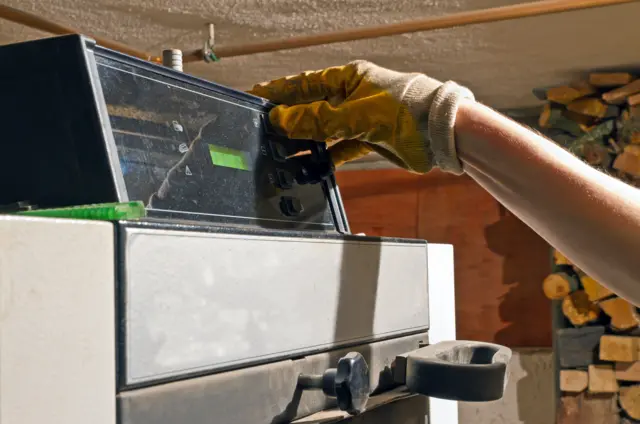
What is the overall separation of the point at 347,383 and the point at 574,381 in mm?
1777

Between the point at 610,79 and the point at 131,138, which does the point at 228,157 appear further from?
the point at 610,79

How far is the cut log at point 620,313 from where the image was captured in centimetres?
201

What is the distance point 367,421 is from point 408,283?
0.19 meters

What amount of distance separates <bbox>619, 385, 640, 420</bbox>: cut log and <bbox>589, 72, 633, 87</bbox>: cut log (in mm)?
944

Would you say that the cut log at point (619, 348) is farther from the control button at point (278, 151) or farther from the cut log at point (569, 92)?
the control button at point (278, 151)

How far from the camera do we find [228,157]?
0.66 meters

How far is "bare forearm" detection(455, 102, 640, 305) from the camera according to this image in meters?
0.60

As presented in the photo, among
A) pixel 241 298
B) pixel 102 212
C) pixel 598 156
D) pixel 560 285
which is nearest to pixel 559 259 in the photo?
pixel 560 285

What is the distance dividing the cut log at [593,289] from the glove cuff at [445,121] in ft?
5.15

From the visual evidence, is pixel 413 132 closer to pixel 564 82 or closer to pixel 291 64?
pixel 291 64

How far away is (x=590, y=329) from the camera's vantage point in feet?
6.88

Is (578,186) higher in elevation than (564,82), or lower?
lower

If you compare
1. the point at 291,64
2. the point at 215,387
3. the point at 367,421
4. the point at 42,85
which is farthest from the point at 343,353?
the point at 291,64

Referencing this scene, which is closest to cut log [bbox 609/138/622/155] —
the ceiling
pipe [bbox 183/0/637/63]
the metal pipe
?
→ the ceiling
